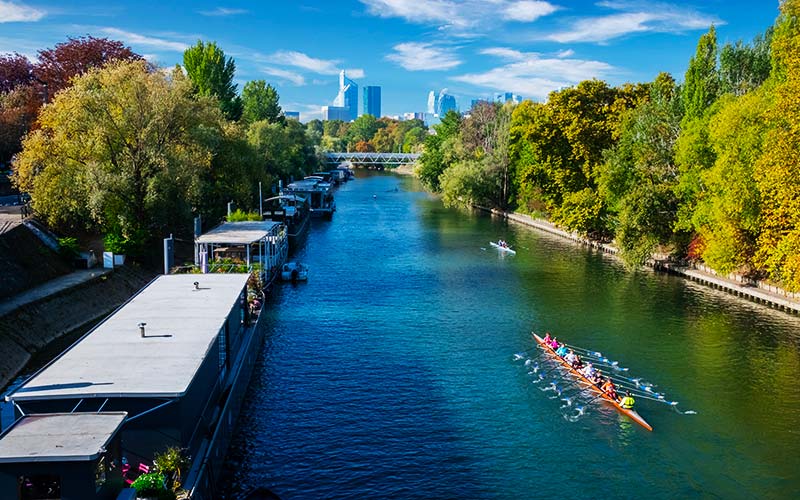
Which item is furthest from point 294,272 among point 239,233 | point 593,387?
point 593,387

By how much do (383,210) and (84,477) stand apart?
109 meters

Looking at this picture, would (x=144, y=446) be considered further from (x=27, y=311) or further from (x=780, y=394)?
(x=780, y=394)

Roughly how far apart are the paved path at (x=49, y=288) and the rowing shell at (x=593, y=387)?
1254 inches

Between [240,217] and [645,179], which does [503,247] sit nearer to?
[645,179]

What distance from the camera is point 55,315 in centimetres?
4128

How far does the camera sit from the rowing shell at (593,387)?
3238 centimetres

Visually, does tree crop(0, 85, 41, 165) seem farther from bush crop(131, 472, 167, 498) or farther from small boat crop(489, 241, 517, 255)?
bush crop(131, 472, 167, 498)

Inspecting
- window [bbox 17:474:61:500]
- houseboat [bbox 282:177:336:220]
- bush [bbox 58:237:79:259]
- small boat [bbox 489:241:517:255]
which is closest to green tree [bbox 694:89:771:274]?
small boat [bbox 489:241:517:255]

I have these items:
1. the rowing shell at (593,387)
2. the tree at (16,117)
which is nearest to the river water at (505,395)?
the rowing shell at (593,387)

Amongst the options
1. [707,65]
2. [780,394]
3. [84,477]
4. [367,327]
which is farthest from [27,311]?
[707,65]

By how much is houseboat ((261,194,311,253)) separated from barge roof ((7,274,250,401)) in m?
46.7

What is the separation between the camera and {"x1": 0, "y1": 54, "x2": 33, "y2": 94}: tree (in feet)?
322

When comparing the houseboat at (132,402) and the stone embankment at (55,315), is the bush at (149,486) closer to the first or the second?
the houseboat at (132,402)

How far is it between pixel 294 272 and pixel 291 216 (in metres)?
35.1
